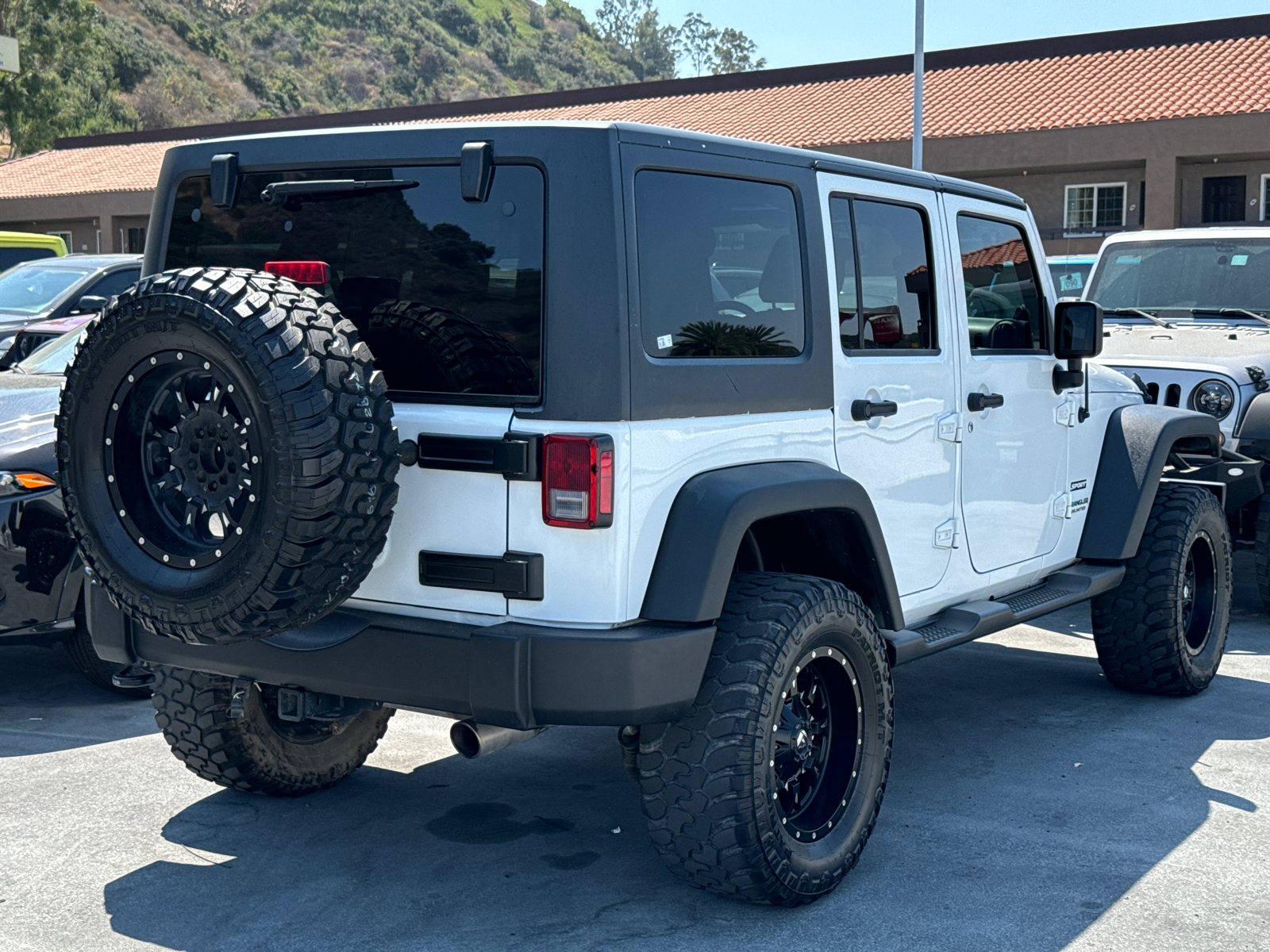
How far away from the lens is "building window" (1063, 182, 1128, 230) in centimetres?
2952

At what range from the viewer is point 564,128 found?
348 centimetres

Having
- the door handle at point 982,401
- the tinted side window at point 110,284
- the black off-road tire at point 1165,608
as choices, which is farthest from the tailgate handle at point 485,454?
the tinted side window at point 110,284

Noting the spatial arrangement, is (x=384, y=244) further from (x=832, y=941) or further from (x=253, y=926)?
(x=832, y=941)

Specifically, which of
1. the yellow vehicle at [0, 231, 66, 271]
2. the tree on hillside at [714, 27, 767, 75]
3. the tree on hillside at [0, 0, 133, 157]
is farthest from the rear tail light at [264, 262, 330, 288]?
the tree on hillside at [714, 27, 767, 75]

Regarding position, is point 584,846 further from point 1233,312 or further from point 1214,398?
point 1233,312

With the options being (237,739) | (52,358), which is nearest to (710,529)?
(237,739)

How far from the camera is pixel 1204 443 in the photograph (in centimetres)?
653

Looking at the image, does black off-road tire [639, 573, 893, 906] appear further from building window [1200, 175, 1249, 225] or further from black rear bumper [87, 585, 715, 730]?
building window [1200, 175, 1249, 225]

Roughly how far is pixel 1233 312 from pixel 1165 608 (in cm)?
322

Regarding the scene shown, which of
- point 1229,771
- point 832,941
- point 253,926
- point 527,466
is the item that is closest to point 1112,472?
point 1229,771

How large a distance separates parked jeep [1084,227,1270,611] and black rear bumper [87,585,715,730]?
3.75 metres

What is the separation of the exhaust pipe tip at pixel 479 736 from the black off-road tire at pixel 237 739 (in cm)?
81

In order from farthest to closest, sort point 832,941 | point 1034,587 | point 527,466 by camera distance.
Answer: point 1034,587, point 832,941, point 527,466

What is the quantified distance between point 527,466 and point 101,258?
10.4 m
